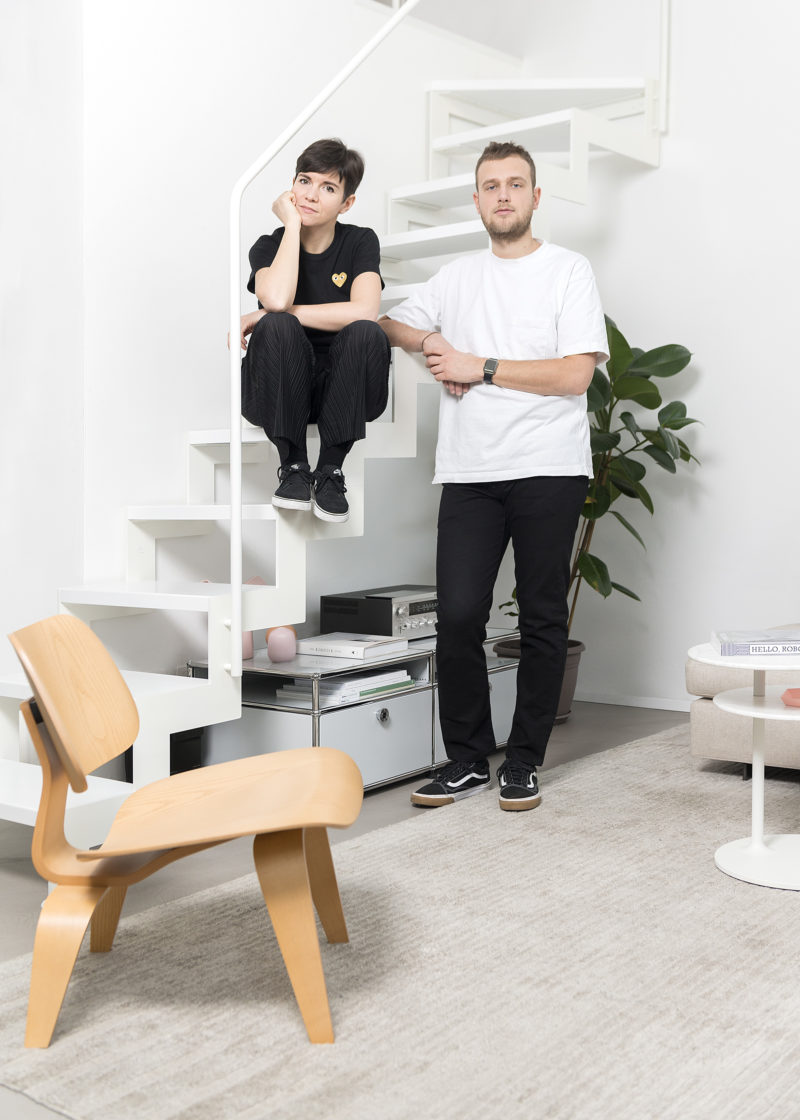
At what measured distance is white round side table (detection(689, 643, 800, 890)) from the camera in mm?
2338

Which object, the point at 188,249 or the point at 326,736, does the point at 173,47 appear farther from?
the point at 326,736

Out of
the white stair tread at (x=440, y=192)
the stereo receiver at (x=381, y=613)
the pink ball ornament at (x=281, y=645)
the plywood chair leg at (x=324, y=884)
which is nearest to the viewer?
the plywood chair leg at (x=324, y=884)

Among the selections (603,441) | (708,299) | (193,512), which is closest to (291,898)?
(193,512)

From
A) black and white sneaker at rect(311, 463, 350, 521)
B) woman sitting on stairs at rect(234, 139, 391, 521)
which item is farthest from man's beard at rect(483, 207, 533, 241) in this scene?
black and white sneaker at rect(311, 463, 350, 521)

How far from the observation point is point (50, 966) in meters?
1.68

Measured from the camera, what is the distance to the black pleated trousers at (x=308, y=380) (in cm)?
278

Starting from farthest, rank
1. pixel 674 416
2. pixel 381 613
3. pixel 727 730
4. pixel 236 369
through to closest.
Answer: pixel 674 416 < pixel 381 613 < pixel 727 730 < pixel 236 369

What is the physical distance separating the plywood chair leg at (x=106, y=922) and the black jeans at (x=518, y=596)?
3.91 feet

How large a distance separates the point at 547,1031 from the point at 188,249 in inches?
97.0

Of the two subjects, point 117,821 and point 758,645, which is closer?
point 117,821

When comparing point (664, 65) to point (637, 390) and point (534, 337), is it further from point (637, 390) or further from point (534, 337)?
point (534, 337)

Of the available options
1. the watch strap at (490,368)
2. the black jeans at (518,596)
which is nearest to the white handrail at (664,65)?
the watch strap at (490,368)

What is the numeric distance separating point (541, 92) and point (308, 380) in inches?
74.6

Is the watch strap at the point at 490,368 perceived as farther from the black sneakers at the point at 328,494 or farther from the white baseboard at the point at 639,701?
the white baseboard at the point at 639,701
